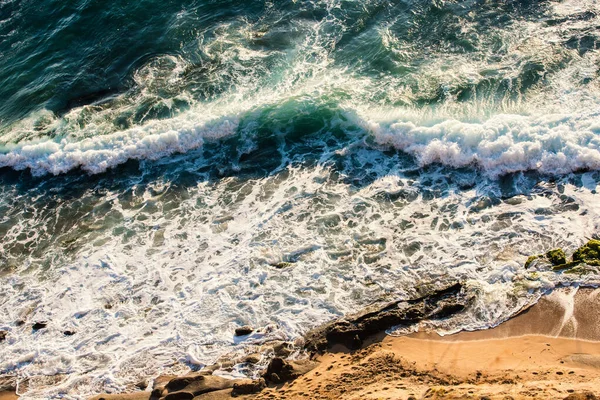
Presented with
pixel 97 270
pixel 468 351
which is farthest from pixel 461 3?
pixel 97 270

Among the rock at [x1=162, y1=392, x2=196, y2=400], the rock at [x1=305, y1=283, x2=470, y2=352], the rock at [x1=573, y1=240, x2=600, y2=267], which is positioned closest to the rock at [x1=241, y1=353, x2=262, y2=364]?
the rock at [x1=305, y1=283, x2=470, y2=352]

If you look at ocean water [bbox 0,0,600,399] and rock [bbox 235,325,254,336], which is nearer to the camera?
rock [bbox 235,325,254,336]

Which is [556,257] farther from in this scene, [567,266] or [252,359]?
[252,359]

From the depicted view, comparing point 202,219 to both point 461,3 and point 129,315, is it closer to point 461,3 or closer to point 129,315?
point 129,315

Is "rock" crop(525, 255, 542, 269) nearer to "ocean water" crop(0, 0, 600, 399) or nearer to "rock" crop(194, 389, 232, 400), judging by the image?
"ocean water" crop(0, 0, 600, 399)

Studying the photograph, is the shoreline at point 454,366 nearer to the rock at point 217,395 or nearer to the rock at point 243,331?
the rock at point 217,395

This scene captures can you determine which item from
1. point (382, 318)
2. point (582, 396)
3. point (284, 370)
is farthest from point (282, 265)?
point (582, 396)
